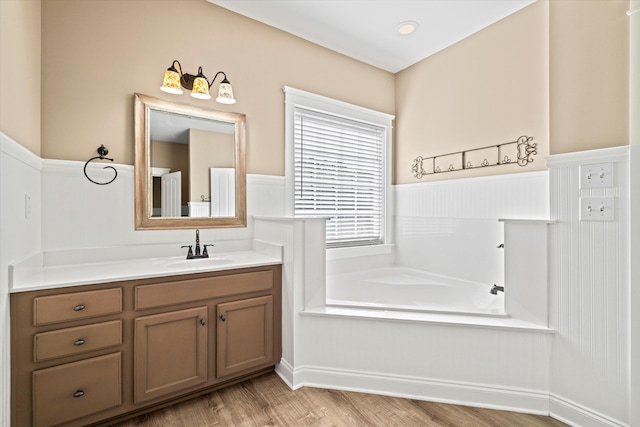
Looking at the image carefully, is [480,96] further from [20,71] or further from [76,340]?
[76,340]

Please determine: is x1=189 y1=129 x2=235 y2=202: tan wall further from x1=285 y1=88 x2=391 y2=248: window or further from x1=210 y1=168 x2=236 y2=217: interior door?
x1=285 y1=88 x2=391 y2=248: window

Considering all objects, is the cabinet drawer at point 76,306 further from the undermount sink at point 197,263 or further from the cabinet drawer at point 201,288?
the undermount sink at point 197,263

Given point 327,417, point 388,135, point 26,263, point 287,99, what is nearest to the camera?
point 26,263

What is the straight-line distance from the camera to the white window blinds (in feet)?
9.91

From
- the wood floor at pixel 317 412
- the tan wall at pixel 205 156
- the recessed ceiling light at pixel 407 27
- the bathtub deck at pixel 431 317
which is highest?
the recessed ceiling light at pixel 407 27

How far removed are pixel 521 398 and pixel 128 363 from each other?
2.15 meters

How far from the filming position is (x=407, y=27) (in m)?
2.75

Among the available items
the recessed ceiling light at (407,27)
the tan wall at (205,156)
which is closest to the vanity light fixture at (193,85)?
the tan wall at (205,156)

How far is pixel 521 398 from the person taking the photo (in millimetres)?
1742

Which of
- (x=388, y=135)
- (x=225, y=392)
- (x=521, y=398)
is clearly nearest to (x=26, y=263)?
(x=225, y=392)

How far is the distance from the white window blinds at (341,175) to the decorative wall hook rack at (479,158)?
0.50 m

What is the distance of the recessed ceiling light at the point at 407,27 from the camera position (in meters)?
2.69

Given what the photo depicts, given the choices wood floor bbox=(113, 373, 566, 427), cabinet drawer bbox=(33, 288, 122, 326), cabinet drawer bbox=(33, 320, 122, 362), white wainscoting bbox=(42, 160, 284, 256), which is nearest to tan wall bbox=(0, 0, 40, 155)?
white wainscoting bbox=(42, 160, 284, 256)

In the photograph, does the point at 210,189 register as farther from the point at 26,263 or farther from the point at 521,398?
the point at 521,398
